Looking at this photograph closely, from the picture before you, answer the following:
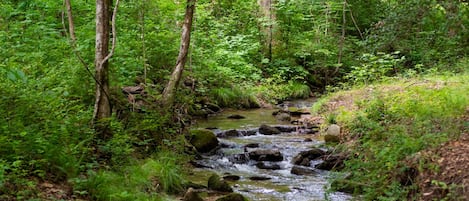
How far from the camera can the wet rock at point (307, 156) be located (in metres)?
9.04

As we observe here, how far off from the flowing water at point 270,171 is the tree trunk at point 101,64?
198 centimetres

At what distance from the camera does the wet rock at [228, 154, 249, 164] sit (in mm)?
9266

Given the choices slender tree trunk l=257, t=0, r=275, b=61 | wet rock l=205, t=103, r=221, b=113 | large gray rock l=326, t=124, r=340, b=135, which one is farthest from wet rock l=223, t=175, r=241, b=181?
slender tree trunk l=257, t=0, r=275, b=61

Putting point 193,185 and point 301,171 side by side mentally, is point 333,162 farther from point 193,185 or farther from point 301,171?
point 193,185

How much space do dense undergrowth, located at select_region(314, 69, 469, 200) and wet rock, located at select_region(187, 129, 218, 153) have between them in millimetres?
2794

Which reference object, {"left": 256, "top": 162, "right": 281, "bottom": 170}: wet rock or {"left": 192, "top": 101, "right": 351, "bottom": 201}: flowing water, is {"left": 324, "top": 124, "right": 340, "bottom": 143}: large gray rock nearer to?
{"left": 192, "top": 101, "right": 351, "bottom": 201}: flowing water

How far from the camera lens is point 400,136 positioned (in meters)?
6.75

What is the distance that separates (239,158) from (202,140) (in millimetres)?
1005

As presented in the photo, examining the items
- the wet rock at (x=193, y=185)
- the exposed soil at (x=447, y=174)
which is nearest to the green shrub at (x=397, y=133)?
the exposed soil at (x=447, y=174)

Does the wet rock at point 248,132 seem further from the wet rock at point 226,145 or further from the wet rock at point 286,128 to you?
the wet rock at point 226,145

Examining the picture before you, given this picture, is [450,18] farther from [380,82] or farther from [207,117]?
[207,117]

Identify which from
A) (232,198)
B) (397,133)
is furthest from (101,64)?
(397,133)

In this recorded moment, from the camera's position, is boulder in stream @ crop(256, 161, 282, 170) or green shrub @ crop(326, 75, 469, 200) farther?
boulder in stream @ crop(256, 161, 282, 170)

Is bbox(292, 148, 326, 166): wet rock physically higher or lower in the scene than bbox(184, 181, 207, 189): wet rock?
lower
